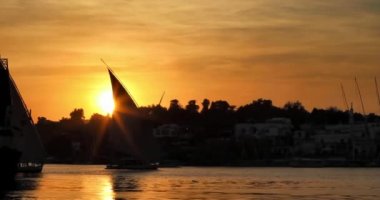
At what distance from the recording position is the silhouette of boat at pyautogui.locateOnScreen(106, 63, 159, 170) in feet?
446

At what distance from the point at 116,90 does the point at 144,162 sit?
39.3ft

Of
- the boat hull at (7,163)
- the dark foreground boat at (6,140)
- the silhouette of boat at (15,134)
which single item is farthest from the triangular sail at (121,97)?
the boat hull at (7,163)

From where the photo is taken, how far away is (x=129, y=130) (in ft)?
447

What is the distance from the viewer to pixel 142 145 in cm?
13588

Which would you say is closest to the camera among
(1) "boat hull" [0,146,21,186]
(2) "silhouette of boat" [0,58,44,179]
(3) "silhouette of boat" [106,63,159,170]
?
(1) "boat hull" [0,146,21,186]

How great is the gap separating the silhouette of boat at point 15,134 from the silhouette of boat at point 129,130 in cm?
1775

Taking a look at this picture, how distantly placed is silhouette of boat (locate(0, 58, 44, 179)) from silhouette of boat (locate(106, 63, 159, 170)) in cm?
1775

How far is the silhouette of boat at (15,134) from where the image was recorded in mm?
85244

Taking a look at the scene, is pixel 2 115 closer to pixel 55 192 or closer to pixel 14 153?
pixel 14 153

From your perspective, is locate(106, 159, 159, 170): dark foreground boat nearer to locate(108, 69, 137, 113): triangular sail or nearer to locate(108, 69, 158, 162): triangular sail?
locate(108, 69, 158, 162): triangular sail

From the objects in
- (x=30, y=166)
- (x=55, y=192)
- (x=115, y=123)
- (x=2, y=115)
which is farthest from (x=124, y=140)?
(x=55, y=192)

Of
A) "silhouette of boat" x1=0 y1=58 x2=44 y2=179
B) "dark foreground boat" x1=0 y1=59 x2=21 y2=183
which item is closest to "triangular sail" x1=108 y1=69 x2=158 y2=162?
"silhouette of boat" x1=0 y1=58 x2=44 y2=179

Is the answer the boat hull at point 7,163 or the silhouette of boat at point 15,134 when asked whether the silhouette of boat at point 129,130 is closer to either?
the silhouette of boat at point 15,134

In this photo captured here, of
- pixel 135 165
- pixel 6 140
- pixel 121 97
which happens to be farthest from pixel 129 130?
pixel 6 140
